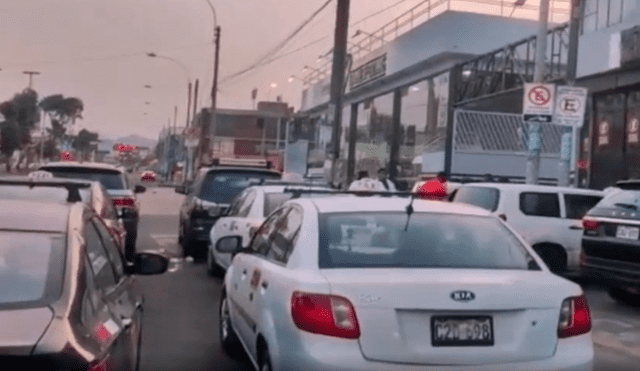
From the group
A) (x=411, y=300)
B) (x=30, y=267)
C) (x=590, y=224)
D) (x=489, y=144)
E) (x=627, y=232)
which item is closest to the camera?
(x=30, y=267)

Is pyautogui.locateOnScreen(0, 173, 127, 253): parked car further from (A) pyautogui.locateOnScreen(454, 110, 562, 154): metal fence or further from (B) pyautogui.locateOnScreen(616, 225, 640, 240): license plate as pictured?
(A) pyautogui.locateOnScreen(454, 110, 562, 154): metal fence

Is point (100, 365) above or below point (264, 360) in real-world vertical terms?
above

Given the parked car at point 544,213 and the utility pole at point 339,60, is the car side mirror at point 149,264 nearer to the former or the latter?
the parked car at point 544,213

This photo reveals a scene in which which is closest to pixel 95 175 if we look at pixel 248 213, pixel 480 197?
pixel 248 213

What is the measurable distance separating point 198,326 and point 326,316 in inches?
190

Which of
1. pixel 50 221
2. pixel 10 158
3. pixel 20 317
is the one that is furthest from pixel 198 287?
pixel 10 158

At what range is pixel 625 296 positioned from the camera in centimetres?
1238

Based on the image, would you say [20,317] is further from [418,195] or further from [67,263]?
[418,195]

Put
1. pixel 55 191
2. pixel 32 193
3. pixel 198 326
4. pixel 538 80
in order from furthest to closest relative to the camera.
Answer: pixel 538 80 < pixel 198 326 < pixel 55 191 < pixel 32 193

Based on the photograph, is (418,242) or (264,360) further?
(418,242)

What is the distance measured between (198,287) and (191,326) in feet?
10.2

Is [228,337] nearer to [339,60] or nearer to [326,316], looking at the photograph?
[326,316]

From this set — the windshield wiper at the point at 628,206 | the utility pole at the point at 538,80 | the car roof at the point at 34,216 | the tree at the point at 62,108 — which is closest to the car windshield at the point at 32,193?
the car roof at the point at 34,216

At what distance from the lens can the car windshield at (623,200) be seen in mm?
11359
